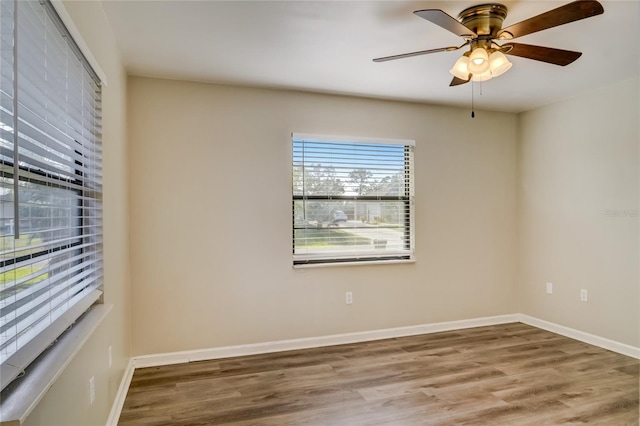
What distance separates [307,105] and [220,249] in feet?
5.20

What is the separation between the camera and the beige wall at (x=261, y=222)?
10.5 ft

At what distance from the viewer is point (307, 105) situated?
3615 millimetres

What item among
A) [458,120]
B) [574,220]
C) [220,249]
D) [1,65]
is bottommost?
[220,249]

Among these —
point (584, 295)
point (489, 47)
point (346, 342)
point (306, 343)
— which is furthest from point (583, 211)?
point (306, 343)

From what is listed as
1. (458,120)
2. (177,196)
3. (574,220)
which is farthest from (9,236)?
(574,220)

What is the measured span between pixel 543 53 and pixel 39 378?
2.78 metres

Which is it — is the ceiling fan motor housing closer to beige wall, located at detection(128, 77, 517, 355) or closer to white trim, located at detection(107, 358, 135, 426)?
beige wall, located at detection(128, 77, 517, 355)

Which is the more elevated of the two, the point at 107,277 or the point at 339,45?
the point at 339,45

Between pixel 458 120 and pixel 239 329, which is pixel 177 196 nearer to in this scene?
pixel 239 329

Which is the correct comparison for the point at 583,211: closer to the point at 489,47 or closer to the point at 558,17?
the point at 489,47

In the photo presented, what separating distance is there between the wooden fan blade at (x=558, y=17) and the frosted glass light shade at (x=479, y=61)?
4.9 inches

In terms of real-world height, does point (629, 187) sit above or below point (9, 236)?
above

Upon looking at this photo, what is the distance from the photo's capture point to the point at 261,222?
3463mm

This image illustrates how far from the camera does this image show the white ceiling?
215 centimetres
